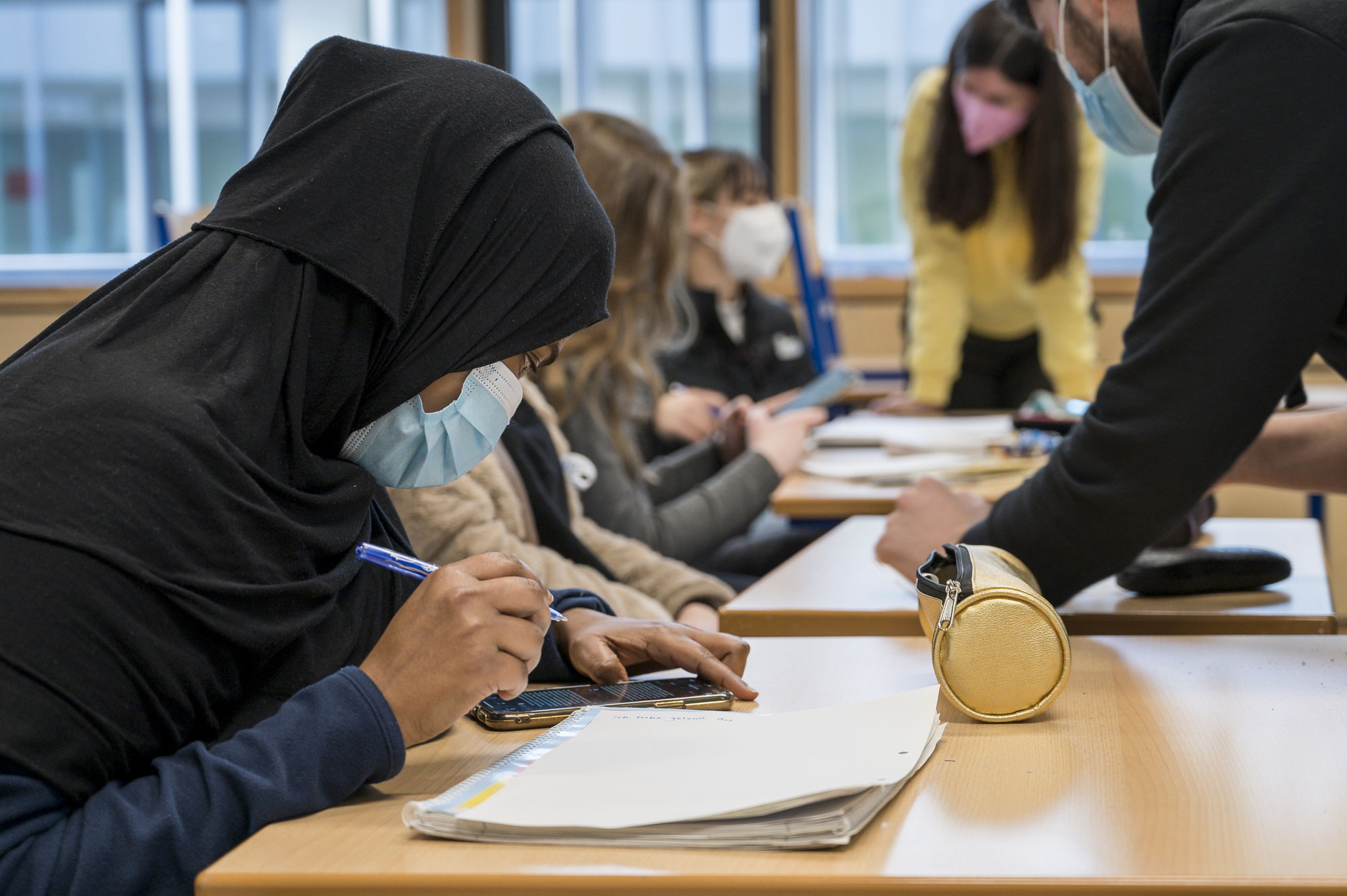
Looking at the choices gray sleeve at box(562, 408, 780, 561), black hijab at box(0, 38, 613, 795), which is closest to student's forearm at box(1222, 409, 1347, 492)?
black hijab at box(0, 38, 613, 795)

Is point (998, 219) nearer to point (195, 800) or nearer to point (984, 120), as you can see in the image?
point (984, 120)

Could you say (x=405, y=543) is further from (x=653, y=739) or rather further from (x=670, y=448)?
(x=670, y=448)

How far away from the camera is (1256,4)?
1080 millimetres

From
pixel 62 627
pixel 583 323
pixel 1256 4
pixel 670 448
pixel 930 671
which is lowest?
pixel 670 448

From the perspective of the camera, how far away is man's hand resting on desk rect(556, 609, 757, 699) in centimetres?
105

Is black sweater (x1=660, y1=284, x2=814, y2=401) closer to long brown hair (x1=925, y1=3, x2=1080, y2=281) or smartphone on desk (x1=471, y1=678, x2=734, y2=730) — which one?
long brown hair (x1=925, y1=3, x2=1080, y2=281)

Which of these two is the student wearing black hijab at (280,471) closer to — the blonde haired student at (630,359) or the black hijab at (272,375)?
the black hijab at (272,375)

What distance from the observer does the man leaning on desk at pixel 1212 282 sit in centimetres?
106

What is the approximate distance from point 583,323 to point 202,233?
0.30 metres

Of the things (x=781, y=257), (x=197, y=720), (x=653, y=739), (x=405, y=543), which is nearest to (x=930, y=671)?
(x=653, y=739)

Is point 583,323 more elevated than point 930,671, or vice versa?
point 583,323

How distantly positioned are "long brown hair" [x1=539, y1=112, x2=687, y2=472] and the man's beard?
0.86 metres

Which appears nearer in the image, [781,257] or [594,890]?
[594,890]

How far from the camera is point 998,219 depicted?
3268mm
